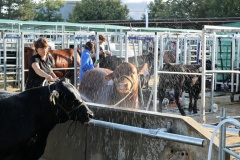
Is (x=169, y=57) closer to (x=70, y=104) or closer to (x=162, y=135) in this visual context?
(x=70, y=104)

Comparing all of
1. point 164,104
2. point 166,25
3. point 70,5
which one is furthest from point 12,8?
point 164,104

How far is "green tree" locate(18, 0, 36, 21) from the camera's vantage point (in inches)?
2449

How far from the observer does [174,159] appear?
610 centimetres

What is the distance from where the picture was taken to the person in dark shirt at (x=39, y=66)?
769cm

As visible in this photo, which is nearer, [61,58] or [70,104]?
[70,104]

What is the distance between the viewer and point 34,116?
20.6ft

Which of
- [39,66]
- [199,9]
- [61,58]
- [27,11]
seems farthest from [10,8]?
[39,66]

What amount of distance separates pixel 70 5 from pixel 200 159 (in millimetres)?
96795

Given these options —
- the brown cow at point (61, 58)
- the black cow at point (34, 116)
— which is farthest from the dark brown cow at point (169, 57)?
the black cow at point (34, 116)

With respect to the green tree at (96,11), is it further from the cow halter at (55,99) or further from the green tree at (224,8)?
the cow halter at (55,99)

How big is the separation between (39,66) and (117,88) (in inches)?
74.7

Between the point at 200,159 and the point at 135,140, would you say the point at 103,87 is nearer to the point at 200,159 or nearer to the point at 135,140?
the point at 135,140

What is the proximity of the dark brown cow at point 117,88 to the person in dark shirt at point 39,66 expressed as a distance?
62.8 inches

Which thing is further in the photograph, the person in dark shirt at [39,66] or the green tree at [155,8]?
the green tree at [155,8]
